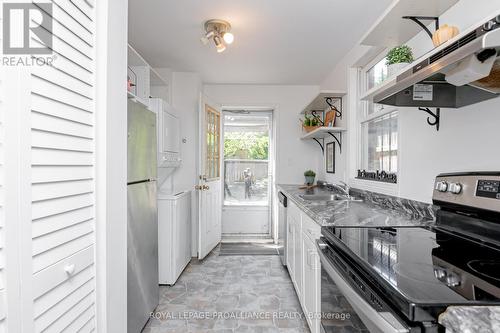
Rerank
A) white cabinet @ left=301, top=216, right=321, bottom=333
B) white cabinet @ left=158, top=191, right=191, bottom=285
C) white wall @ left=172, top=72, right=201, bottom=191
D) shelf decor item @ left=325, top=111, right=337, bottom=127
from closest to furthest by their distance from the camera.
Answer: white cabinet @ left=301, top=216, right=321, bottom=333 → white cabinet @ left=158, top=191, right=191, bottom=285 → shelf decor item @ left=325, top=111, right=337, bottom=127 → white wall @ left=172, top=72, right=201, bottom=191

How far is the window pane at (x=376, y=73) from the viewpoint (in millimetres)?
2477

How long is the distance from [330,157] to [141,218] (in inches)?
99.1

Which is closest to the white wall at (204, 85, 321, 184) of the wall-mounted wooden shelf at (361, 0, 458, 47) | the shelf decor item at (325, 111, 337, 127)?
the shelf decor item at (325, 111, 337, 127)

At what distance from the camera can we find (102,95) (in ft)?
3.51

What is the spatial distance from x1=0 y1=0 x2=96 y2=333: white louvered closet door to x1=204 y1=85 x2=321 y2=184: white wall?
10.4ft

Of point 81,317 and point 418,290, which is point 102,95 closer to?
point 81,317

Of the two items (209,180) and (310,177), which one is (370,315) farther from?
(310,177)

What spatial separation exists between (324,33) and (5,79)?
7.91ft

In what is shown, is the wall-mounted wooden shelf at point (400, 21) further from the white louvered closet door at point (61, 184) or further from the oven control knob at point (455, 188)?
the white louvered closet door at point (61, 184)

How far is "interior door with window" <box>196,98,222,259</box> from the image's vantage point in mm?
3340

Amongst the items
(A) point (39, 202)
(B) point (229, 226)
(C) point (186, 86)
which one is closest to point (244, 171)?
(B) point (229, 226)

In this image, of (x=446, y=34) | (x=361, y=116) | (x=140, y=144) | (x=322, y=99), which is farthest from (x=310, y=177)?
(x=446, y=34)

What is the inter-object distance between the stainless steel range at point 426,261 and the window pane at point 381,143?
976 millimetres

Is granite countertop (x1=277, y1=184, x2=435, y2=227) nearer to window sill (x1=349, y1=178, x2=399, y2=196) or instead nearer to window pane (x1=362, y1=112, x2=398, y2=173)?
window sill (x1=349, y1=178, x2=399, y2=196)
